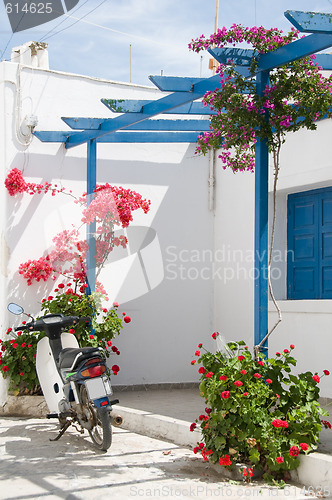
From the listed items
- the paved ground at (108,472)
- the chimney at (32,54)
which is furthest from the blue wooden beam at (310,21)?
the chimney at (32,54)

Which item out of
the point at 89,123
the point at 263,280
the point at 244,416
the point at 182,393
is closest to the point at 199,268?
the point at 182,393

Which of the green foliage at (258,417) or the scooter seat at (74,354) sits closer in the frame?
the green foliage at (258,417)

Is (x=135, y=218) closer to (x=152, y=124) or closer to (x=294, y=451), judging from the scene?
(x=152, y=124)

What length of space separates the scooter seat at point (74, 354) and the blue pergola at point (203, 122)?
1.42 meters

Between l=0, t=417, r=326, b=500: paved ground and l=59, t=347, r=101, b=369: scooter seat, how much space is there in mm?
759

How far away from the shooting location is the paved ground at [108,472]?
453 centimetres

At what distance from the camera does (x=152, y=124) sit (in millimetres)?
7445

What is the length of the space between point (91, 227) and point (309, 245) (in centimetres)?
265

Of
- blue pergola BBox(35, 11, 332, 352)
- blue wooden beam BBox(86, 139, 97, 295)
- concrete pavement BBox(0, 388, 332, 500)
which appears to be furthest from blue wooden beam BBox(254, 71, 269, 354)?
blue wooden beam BBox(86, 139, 97, 295)

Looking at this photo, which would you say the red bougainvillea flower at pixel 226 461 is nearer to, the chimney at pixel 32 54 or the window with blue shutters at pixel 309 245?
the window with blue shutters at pixel 309 245

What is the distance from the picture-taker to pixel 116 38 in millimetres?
16531

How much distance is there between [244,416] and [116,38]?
13487 mm

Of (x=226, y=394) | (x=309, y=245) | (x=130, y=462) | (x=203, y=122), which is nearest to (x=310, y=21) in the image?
(x=226, y=394)

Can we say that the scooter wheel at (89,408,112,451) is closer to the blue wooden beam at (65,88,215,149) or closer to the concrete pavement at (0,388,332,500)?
the concrete pavement at (0,388,332,500)
